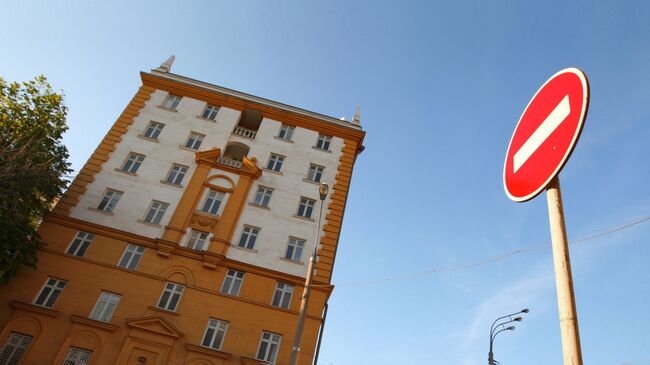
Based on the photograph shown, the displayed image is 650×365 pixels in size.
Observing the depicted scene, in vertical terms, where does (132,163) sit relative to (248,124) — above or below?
below

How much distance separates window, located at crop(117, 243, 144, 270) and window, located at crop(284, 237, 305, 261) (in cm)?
825

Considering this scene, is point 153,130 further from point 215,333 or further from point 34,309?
point 215,333

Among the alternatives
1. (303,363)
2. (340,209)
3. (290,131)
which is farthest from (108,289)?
(290,131)

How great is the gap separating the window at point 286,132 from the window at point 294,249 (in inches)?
333

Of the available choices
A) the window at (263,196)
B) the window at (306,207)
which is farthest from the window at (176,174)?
the window at (306,207)

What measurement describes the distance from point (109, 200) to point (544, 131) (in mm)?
25128

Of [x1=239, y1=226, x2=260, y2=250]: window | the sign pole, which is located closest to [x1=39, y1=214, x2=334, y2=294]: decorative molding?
[x1=239, y1=226, x2=260, y2=250]: window

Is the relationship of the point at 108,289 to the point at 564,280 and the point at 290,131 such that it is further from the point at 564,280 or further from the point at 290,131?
the point at 564,280

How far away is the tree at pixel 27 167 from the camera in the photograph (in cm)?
1830

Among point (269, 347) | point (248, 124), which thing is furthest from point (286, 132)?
point (269, 347)

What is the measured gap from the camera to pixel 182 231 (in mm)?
22750

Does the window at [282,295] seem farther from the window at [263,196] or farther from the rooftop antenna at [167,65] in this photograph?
the rooftop antenna at [167,65]

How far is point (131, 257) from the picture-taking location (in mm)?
21656

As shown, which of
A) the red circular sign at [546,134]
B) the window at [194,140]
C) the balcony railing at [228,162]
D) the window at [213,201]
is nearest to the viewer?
the red circular sign at [546,134]
